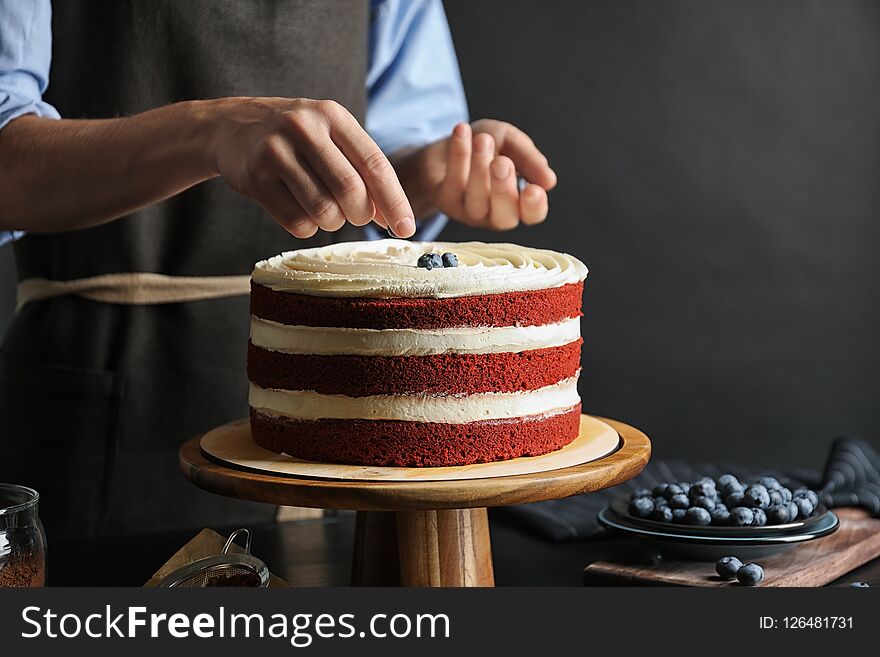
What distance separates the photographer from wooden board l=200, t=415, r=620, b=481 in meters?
1.15

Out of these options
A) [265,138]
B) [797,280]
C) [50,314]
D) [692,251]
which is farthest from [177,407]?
Result: [797,280]

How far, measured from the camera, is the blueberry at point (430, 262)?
1.27 metres

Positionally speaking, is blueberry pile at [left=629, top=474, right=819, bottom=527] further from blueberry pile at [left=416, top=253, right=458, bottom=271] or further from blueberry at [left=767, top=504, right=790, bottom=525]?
blueberry pile at [left=416, top=253, right=458, bottom=271]

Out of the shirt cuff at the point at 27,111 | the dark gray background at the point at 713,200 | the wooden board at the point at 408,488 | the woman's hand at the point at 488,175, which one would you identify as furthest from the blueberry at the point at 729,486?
the dark gray background at the point at 713,200

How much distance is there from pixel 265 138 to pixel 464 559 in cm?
52

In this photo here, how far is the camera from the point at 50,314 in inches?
68.4

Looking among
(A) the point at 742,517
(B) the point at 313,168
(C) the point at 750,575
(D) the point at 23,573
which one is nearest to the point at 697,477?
(A) the point at 742,517

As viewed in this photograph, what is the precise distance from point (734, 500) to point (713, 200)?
7.35ft

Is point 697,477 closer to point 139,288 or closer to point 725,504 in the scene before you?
point 725,504

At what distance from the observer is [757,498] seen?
1.36 m

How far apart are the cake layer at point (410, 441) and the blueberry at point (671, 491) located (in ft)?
0.73

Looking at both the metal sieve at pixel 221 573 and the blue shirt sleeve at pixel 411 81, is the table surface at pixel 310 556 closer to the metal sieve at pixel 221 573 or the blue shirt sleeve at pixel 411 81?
the metal sieve at pixel 221 573

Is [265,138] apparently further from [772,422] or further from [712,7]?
[772,422]

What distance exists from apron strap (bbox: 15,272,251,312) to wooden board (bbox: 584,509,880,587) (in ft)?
2.52
